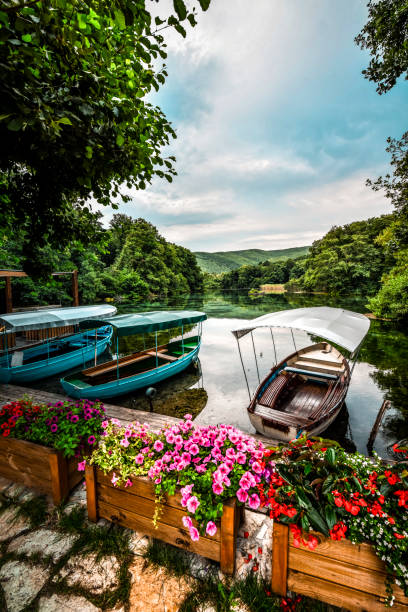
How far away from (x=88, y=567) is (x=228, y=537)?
1.43 metres

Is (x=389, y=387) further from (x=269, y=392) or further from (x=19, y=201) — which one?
(x=19, y=201)

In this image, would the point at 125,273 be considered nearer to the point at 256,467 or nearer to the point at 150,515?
the point at 150,515

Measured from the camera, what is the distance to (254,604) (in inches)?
79.7

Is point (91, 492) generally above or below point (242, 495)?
below

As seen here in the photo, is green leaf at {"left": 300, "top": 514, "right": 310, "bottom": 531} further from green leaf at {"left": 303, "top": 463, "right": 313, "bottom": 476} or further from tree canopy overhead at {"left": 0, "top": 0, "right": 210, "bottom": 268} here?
tree canopy overhead at {"left": 0, "top": 0, "right": 210, "bottom": 268}

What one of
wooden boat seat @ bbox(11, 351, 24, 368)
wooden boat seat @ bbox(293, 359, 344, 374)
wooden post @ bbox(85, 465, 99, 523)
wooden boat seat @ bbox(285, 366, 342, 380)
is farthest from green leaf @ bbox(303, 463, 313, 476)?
wooden boat seat @ bbox(11, 351, 24, 368)

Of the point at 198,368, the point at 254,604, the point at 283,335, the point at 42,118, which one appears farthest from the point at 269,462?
the point at 283,335

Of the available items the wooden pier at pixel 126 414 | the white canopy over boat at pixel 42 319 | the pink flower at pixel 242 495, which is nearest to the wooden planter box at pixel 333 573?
the pink flower at pixel 242 495

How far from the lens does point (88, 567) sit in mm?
2348

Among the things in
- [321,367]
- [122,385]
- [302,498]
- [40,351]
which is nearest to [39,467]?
[302,498]

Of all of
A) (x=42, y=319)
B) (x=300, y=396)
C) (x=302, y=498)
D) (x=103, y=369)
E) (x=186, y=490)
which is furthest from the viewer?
(x=103, y=369)

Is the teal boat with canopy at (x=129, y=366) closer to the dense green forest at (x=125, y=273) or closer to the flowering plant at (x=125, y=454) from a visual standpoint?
the flowering plant at (x=125, y=454)

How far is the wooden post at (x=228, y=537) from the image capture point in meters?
2.05

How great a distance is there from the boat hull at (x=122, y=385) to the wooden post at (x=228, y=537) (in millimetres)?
6321
